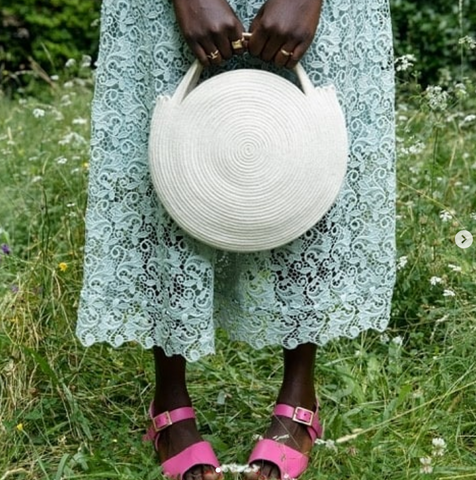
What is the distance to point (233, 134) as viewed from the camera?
1.84 m

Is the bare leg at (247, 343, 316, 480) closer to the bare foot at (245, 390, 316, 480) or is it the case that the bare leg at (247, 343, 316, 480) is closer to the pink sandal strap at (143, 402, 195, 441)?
the bare foot at (245, 390, 316, 480)

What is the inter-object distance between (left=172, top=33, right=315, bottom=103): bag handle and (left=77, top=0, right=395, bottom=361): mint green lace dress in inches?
1.9

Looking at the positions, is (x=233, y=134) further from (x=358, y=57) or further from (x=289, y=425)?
(x=289, y=425)

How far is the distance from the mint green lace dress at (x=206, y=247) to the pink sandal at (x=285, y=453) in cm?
18

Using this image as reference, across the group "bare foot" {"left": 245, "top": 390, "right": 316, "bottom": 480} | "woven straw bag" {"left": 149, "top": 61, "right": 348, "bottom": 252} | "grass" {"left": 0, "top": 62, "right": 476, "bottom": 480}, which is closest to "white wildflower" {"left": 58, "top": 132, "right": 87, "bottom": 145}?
"grass" {"left": 0, "top": 62, "right": 476, "bottom": 480}

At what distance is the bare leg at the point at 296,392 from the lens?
7.14ft

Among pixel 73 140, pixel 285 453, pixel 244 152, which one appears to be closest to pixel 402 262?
pixel 285 453

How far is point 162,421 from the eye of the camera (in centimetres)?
221

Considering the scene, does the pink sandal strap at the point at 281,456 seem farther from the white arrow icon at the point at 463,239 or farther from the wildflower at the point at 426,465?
the white arrow icon at the point at 463,239

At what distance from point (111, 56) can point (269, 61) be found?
Result: 31 centimetres

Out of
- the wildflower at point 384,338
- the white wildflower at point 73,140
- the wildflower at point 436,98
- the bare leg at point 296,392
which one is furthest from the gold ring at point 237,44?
the white wildflower at point 73,140

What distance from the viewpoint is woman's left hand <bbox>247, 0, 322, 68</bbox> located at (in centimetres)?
180

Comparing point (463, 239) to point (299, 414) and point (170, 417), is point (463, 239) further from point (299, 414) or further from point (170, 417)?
point (170, 417)

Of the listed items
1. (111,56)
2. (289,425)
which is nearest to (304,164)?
(111,56)
